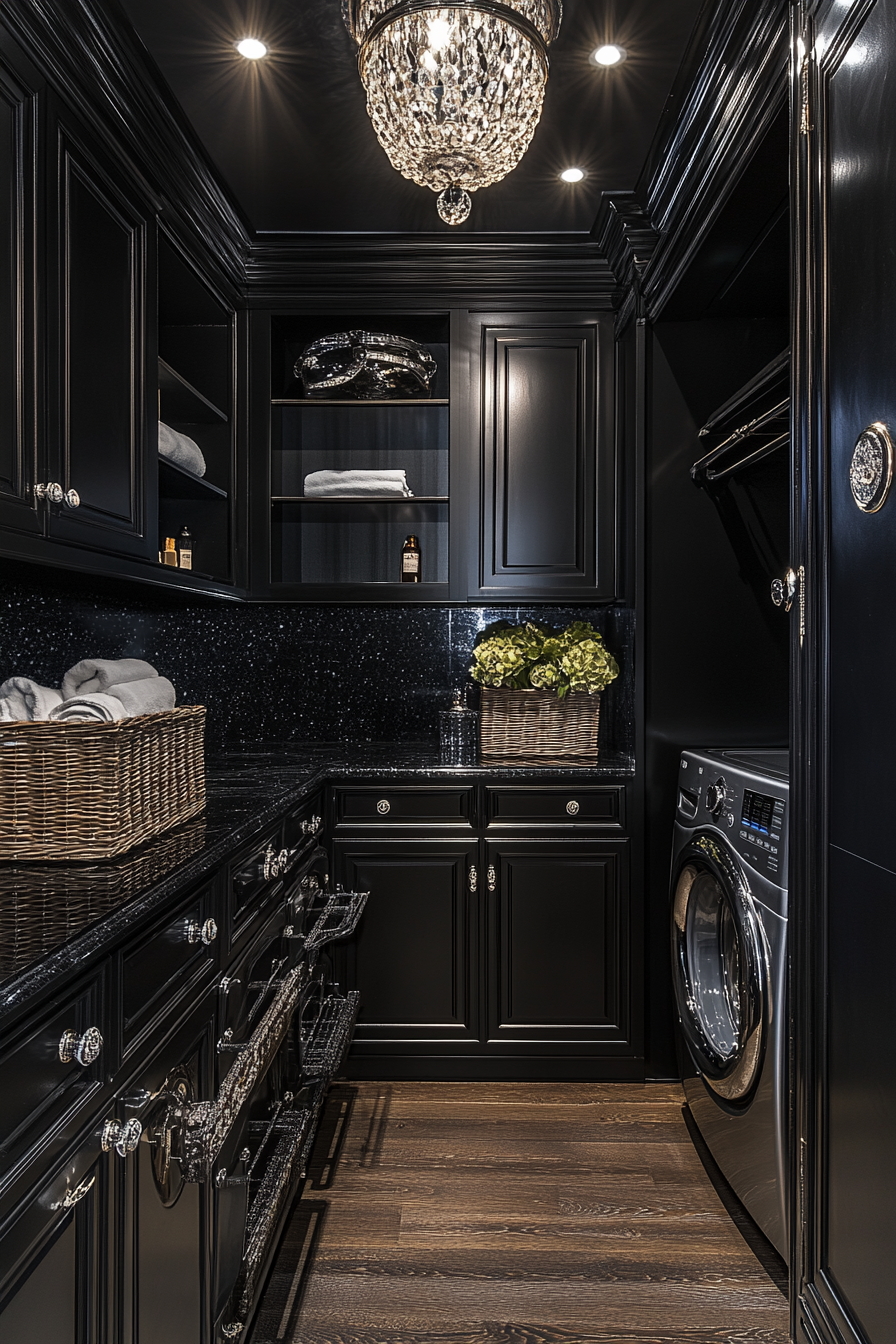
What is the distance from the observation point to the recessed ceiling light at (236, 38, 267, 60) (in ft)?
6.10

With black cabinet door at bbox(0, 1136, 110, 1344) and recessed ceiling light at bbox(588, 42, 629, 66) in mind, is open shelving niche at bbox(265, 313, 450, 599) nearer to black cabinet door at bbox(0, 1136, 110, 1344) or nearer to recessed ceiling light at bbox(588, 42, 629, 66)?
recessed ceiling light at bbox(588, 42, 629, 66)

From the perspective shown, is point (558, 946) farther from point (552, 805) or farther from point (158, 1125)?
point (158, 1125)

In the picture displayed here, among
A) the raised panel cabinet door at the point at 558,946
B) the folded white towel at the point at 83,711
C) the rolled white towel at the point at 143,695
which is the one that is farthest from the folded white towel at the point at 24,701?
the raised panel cabinet door at the point at 558,946

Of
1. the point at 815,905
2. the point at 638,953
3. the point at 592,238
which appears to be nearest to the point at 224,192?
the point at 592,238

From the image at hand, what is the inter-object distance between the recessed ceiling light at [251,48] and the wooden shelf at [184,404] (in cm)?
75

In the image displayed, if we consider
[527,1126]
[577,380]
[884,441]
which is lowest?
[527,1126]

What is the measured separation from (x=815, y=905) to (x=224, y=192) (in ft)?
7.87

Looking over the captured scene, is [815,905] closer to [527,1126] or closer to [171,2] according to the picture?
[527,1126]

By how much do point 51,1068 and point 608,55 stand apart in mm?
2229

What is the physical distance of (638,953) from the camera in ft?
8.59

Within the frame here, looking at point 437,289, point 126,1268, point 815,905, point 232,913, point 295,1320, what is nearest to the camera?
point 126,1268

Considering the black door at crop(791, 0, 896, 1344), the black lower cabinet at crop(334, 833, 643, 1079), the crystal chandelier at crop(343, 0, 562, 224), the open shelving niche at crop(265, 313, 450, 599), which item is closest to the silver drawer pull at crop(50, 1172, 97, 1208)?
the black door at crop(791, 0, 896, 1344)

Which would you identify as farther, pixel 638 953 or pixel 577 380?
pixel 577 380

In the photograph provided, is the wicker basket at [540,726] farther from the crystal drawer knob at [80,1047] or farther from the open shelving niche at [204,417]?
the crystal drawer knob at [80,1047]
